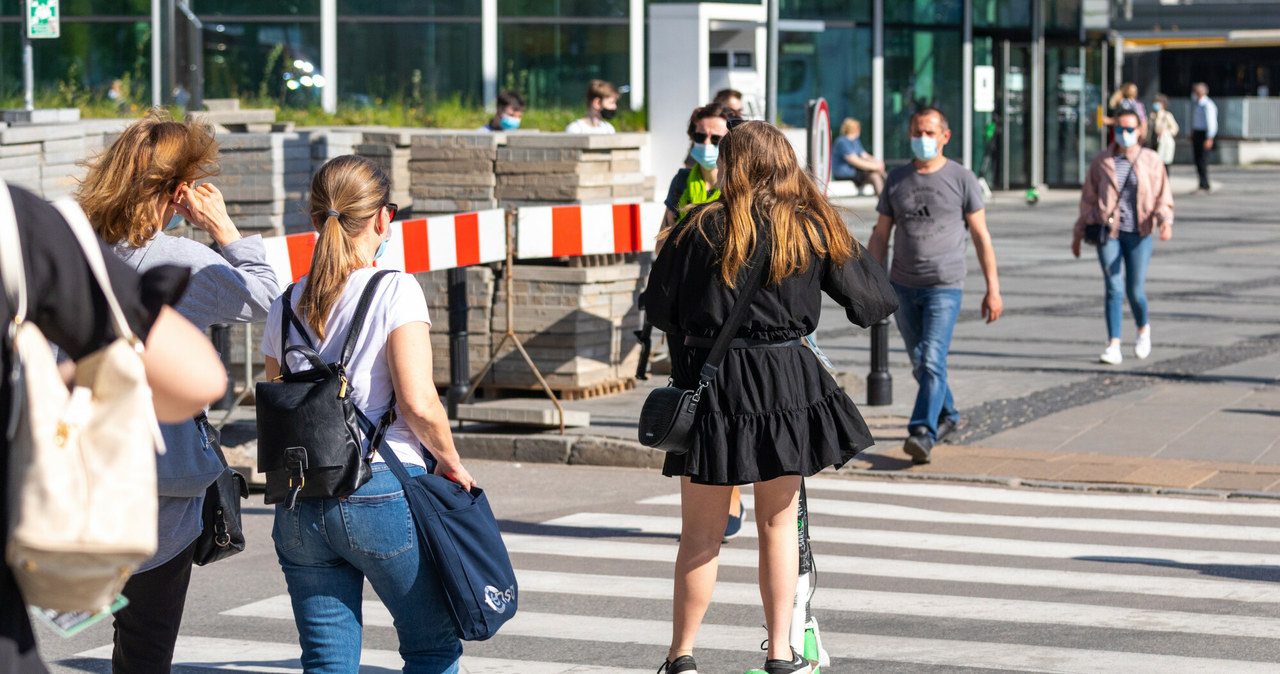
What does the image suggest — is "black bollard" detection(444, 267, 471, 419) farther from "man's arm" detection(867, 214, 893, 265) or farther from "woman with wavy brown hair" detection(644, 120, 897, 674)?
"woman with wavy brown hair" detection(644, 120, 897, 674)

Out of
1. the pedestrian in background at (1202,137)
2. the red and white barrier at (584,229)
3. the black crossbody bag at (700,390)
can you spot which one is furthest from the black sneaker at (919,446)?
the pedestrian in background at (1202,137)

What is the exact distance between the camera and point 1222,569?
22.8ft

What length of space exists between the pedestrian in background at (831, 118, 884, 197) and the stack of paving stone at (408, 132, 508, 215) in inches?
679

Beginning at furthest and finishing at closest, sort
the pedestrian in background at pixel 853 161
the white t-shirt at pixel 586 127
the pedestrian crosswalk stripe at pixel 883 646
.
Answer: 1. the pedestrian in background at pixel 853 161
2. the white t-shirt at pixel 586 127
3. the pedestrian crosswalk stripe at pixel 883 646

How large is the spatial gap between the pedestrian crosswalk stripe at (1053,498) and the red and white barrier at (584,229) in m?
2.38

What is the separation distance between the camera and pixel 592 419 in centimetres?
1065

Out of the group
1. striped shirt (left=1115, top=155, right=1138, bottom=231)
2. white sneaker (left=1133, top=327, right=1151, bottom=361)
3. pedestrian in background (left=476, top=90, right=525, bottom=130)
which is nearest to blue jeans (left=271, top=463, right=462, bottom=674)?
striped shirt (left=1115, top=155, right=1138, bottom=231)

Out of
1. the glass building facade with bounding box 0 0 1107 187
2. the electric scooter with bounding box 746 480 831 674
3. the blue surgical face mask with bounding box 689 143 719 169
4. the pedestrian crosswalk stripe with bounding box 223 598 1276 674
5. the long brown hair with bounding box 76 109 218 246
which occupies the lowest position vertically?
the pedestrian crosswalk stripe with bounding box 223 598 1276 674

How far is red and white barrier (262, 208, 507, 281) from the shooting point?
30.9ft

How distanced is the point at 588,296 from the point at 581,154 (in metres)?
0.93

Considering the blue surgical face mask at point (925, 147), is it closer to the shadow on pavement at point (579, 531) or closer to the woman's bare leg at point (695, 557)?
the shadow on pavement at point (579, 531)

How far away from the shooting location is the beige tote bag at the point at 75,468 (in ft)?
7.29

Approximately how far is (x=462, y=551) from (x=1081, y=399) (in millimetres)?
8142

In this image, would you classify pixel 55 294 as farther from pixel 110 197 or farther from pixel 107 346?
pixel 110 197
